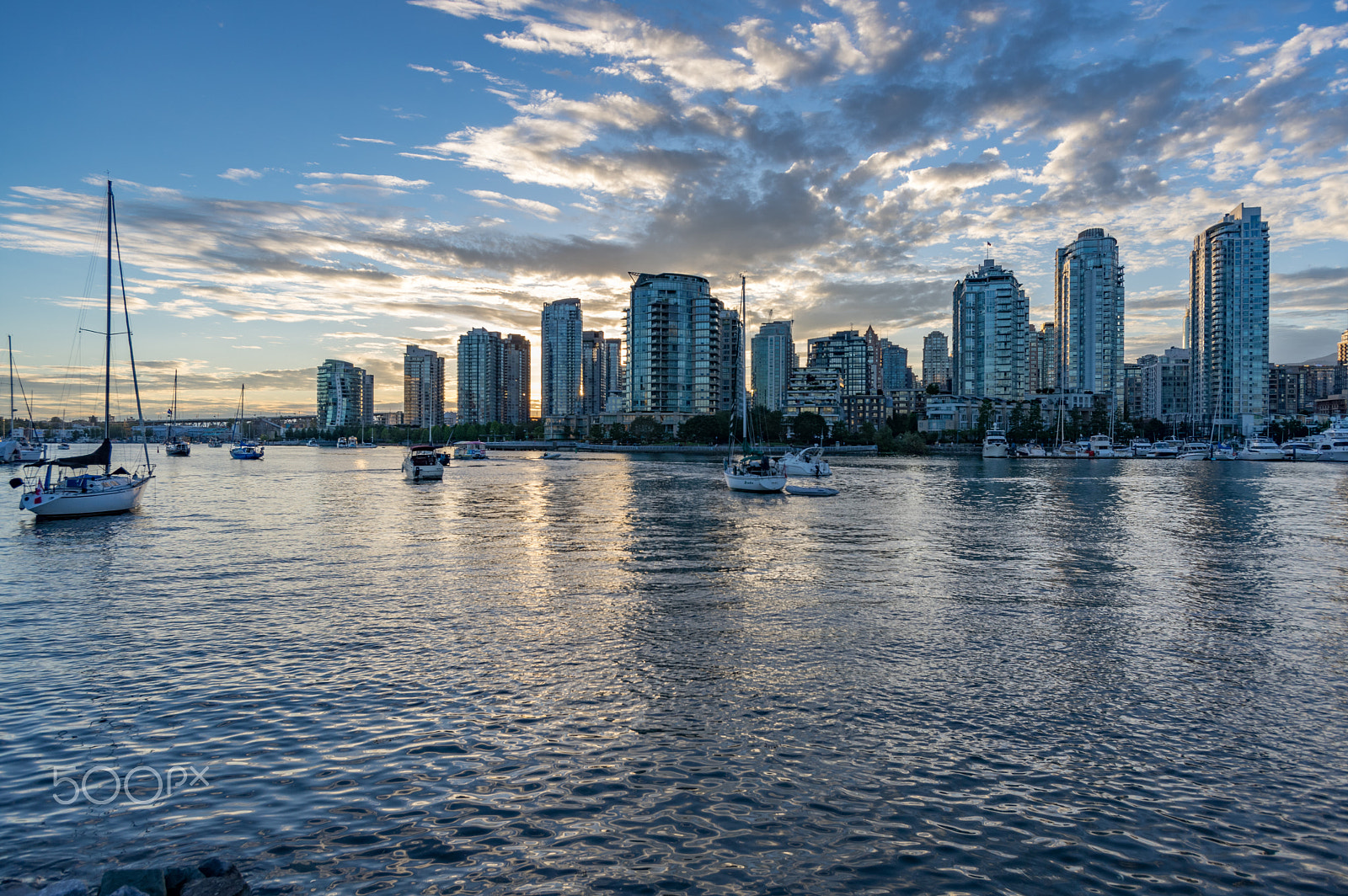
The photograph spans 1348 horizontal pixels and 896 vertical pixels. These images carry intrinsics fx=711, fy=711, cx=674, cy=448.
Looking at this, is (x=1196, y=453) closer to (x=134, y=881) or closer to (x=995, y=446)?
(x=995, y=446)

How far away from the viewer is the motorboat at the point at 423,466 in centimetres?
8638

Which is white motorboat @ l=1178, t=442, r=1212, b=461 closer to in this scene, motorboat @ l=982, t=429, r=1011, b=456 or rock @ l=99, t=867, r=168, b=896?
motorboat @ l=982, t=429, r=1011, b=456

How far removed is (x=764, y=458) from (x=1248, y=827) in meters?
62.2

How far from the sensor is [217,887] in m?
7.50

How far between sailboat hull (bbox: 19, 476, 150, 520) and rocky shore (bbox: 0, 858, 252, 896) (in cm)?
4817

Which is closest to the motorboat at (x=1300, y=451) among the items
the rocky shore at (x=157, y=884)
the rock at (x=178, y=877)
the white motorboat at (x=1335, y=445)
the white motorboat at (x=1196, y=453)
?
the white motorboat at (x=1335, y=445)

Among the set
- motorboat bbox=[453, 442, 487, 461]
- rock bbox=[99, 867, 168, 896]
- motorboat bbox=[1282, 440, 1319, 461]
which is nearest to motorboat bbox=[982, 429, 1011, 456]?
motorboat bbox=[1282, 440, 1319, 461]

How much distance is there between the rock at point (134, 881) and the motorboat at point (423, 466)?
270ft

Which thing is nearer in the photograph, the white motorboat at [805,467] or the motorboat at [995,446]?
the white motorboat at [805,467]

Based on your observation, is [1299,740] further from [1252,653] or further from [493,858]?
[493,858]

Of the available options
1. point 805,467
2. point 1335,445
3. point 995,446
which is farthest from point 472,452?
point 1335,445

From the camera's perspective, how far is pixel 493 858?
871 centimetres

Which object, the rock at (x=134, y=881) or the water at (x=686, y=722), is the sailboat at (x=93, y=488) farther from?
the rock at (x=134, y=881)

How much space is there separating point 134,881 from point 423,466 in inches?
3330
